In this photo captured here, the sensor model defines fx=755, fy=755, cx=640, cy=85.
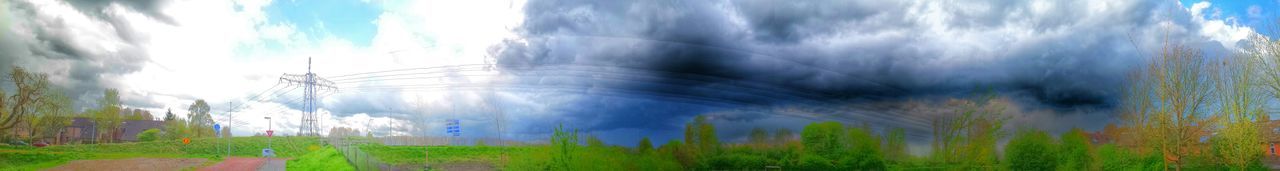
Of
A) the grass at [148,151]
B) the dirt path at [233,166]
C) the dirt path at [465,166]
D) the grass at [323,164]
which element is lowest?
the dirt path at [233,166]

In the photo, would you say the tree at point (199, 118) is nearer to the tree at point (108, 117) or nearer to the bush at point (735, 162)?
the tree at point (108, 117)

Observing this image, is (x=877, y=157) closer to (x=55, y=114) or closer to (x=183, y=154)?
(x=55, y=114)

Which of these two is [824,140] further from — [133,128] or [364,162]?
[133,128]

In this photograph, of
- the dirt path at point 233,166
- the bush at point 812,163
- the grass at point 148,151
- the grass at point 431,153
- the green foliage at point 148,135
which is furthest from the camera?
the green foliage at point 148,135

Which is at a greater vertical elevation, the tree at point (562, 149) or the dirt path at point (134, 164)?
the tree at point (562, 149)

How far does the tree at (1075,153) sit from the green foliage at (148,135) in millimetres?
53153

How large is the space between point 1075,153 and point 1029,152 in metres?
2.39

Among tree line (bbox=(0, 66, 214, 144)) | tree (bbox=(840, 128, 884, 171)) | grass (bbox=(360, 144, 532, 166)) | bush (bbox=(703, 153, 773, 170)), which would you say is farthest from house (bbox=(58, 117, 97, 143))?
tree (bbox=(840, 128, 884, 171))

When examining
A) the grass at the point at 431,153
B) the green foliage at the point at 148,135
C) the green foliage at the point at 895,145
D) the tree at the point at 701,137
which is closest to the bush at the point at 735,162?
the tree at the point at 701,137

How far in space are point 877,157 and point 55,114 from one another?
125ft

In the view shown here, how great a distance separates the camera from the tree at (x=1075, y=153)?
28109 mm

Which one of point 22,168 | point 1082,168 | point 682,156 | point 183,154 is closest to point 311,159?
point 183,154

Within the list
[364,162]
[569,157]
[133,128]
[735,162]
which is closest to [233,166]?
[133,128]

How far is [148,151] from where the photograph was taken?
1908 inches
